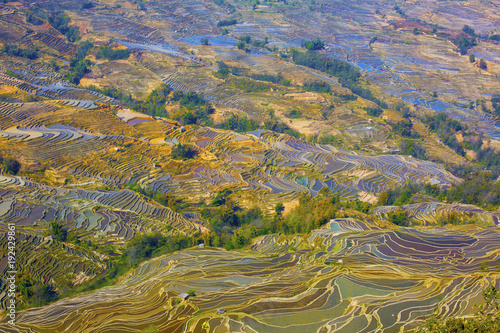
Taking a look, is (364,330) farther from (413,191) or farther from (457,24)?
(457,24)

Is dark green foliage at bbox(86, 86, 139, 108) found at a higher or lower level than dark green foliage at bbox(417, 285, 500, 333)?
lower

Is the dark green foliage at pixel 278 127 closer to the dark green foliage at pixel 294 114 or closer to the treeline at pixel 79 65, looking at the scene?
the dark green foliage at pixel 294 114

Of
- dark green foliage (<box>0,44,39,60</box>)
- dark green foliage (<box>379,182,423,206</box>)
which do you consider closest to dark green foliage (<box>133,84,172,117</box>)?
dark green foliage (<box>0,44,39,60</box>)

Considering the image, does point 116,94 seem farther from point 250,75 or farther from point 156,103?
point 250,75

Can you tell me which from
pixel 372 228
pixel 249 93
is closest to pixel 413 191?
pixel 372 228

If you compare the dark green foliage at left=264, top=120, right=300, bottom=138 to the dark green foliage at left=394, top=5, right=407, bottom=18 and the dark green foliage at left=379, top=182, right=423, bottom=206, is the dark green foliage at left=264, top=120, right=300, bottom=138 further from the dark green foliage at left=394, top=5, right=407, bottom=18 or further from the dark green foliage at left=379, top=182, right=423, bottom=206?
the dark green foliage at left=394, top=5, right=407, bottom=18

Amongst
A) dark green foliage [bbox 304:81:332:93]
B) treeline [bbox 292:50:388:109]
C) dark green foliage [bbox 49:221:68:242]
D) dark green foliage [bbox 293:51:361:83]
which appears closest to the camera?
dark green foliage [bbox 49:221:68:242]
